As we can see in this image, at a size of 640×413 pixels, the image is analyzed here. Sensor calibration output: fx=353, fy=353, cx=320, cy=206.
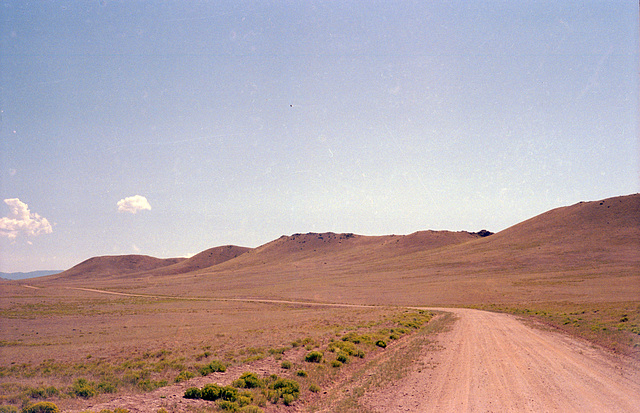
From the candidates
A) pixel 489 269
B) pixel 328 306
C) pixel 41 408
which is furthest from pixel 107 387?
pixel 489 269

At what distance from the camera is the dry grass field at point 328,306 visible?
1658 cm

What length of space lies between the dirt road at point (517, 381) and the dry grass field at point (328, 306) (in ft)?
5.96

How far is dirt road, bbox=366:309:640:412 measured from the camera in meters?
9.73

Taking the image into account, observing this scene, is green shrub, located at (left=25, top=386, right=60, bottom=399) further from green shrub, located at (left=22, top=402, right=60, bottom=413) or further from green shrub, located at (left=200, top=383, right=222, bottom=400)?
green shrub, located at (left=200, top=383, right=222, bottom=400)

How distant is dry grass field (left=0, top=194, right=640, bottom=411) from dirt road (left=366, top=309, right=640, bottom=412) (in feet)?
5.96

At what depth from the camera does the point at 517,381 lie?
1193 cm

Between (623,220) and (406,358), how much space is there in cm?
12795

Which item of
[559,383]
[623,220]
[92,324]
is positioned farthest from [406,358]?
[623,220]

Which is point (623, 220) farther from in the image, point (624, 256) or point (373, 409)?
point (373, 409)

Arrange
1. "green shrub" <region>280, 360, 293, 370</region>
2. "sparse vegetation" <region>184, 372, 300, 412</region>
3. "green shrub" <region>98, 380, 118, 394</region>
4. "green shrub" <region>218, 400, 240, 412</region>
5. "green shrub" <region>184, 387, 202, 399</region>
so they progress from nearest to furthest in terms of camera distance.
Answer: "green shrub" <region>218, 400, 240, 412</region> → "sparse vegetation" <region>184, 372, 300, 412</region> → "green shrub" <region>184, 387, 202, 399</region> → "green shrub" <region>98, 380, 118, 394</region> → "green shrub" <region>280, 360, 293, 370</region>

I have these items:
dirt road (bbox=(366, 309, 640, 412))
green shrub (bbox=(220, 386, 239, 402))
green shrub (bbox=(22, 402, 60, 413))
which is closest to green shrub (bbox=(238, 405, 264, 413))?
green shrub (bbox=(220, 386, 239, 402))

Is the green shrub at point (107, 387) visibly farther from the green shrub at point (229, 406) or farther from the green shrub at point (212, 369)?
the green shrub at point (229, 406)

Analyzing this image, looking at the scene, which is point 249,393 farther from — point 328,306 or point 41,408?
point 328,306

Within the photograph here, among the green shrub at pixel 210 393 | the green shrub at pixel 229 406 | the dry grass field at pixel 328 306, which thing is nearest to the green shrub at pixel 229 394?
the green shrub at pixel 210 393
